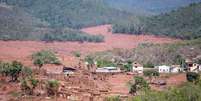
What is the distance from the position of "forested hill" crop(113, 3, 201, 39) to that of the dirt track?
1280 mm

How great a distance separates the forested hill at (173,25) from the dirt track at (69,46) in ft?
4.20

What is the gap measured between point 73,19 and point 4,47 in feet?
108

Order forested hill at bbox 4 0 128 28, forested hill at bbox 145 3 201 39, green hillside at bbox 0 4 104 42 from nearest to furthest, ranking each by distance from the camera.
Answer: forested hill at bbox 145 3 201 39, green hillside at bbox 0 4 104 42, forested hill at bbox 4 0 128 28

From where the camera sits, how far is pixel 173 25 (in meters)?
93.1

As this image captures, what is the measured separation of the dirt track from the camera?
80312 mm

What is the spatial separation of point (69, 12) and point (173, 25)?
3165 cm

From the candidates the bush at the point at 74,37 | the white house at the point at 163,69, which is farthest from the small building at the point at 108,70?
the bush at the point at 74,37

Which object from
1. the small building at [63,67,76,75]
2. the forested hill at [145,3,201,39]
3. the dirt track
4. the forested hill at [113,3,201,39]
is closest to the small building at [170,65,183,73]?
the small building at [63,67,76,75]

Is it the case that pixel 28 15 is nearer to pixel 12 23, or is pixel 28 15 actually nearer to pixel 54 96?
pixel 12 23

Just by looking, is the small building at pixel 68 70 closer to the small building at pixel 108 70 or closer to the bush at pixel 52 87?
the small building at pixel 108 70

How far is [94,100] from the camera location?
146 feet

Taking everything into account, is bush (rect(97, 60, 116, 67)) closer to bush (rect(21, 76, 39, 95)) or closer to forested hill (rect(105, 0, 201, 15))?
bush (rect(21, 76, 39, 95))

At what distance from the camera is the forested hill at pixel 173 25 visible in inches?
3511

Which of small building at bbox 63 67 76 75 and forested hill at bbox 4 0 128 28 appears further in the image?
forested hill at bbox 4 0 128 28
